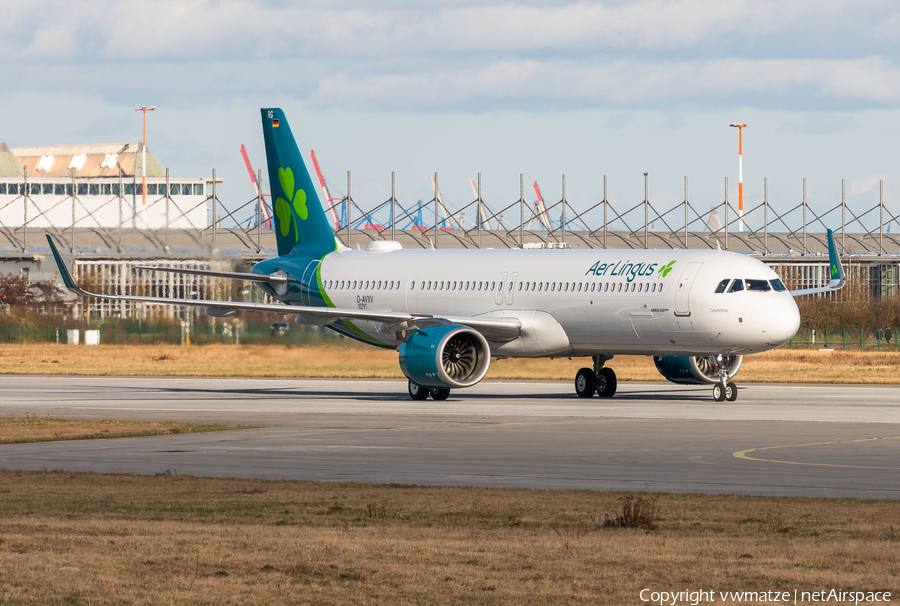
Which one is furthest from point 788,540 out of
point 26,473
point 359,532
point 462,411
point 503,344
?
point 503,344

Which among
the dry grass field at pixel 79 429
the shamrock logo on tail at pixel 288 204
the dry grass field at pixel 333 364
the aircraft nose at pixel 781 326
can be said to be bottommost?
the dry grass field at pixel 79 429

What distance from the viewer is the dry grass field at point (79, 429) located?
27906mm

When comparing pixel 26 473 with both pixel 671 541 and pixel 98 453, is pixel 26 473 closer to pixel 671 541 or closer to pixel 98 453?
pixel 98 453

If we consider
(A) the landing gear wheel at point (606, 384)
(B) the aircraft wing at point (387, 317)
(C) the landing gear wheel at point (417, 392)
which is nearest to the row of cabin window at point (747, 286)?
(A) the landing gear wheel at point (606, 384)

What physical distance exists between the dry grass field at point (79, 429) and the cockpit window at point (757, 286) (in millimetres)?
15634

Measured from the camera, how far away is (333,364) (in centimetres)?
5178

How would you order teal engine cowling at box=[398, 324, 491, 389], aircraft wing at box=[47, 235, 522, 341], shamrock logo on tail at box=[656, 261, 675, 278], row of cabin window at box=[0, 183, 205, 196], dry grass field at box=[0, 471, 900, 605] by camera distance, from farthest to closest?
row of cabin window at box=[0, 183, 205, 196], aircraft wing at box=[47, 235, 522, 341], shamrock logo on tail at box=[656, 261, 675, 278], teal engine cowling at box=[398, 324, 491, 389], dry grass field at box=[0, 471, 900, 605]

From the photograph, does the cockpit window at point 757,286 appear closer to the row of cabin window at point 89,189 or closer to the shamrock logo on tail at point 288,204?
the shamrock logo on tail at point 288,204

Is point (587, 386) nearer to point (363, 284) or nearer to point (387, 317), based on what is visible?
point (387, 317)

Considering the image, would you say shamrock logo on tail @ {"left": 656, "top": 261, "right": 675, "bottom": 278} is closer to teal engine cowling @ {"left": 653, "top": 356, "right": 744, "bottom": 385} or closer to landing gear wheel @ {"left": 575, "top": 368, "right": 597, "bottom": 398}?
teal engine cowling @ {"left": 653, "top": 356, "right": 744, "bottom": 385}

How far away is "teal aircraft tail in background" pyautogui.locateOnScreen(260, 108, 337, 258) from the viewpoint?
4944 cm

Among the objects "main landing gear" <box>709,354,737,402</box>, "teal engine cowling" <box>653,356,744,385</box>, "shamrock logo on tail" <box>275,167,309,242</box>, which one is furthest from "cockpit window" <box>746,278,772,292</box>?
"shamrock logo on tail" <box>275,167,309,242</box>

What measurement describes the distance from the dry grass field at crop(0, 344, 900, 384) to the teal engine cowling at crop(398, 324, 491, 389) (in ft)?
38.6

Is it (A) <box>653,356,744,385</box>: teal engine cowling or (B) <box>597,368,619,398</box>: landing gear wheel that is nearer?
(B) <box>597,368,619,398</box>: landing gear wheel
